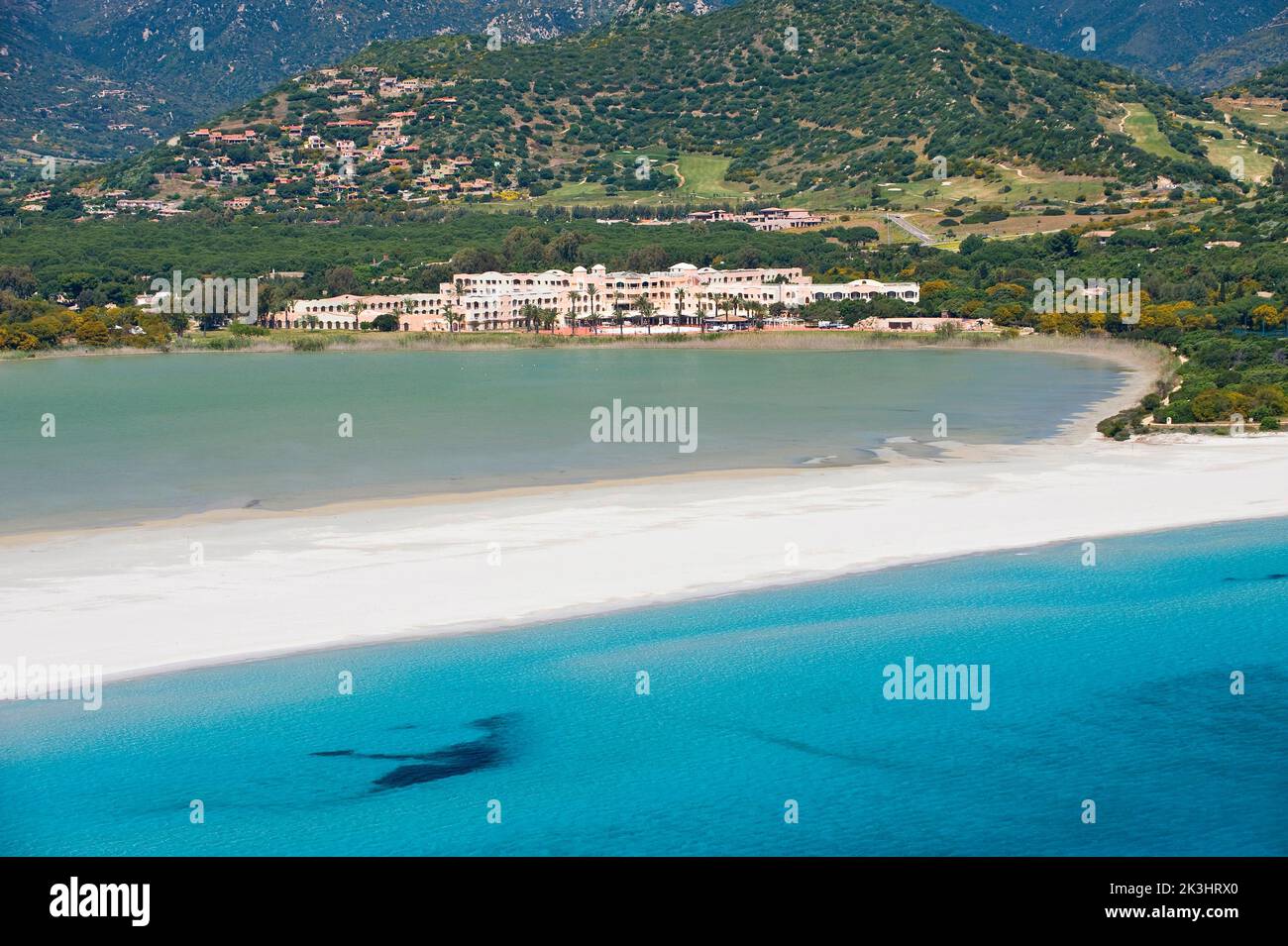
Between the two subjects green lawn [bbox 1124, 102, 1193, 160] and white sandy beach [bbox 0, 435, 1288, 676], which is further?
green lawn [bbox 1124, 102, 1193, 160]

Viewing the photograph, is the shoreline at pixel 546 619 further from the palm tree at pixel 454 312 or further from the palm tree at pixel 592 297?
the palm tree at pixel 592 297

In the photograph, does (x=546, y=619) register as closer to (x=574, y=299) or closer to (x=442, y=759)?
(x=442, y=759)

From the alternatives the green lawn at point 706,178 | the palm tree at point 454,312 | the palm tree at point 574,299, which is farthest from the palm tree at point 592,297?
the green lawn at point 706,178

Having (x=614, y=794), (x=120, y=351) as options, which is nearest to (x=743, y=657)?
(x=614, y=794)

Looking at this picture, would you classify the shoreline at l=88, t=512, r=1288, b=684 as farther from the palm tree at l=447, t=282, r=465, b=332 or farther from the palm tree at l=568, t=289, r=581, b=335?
the palm tree at l=568, t=289, r=581, b=335

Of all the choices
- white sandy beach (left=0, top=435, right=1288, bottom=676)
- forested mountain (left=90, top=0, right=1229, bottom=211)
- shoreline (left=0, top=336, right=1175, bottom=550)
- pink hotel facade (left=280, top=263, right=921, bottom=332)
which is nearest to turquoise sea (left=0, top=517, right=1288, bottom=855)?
white sandy beach (left=0, top=435, right=1288, bottom=676)

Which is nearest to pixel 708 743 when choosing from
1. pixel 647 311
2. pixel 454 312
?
pixel 647 311

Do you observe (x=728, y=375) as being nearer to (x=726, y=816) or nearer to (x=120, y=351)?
(x=120, y=351)
